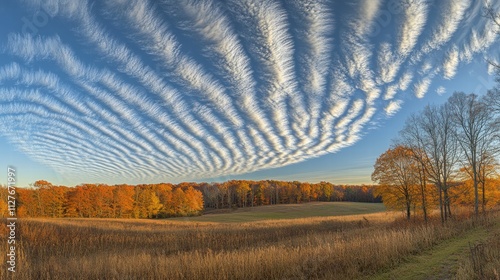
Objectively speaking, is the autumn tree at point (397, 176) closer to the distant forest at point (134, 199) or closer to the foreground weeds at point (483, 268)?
the distant forest at point (134, 199)

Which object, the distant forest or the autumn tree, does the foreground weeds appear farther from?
the distant forest

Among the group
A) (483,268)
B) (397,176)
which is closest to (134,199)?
(397,176)

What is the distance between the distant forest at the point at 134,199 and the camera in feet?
206

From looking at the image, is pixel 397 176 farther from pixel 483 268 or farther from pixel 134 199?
pixel 134 199

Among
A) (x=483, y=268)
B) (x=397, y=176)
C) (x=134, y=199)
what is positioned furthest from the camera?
(x=134, y=199)

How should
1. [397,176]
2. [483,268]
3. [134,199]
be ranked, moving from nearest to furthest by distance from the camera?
[483,268], [397,176], [134,199]

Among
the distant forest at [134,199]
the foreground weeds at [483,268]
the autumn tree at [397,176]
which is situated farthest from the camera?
the distant forest at [134,199]

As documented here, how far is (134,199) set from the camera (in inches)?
3179

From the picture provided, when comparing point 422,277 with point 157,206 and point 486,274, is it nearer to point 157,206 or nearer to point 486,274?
point 486,274

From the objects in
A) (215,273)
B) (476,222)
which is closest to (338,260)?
(215,273)

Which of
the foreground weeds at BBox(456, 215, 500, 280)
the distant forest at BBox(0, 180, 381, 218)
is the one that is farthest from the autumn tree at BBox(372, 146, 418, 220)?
the foreground weeds at BBox(456, 215, 500, 280)

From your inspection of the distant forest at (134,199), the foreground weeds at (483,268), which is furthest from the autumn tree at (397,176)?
the foreground weeds at (483,268)

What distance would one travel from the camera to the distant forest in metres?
62.8

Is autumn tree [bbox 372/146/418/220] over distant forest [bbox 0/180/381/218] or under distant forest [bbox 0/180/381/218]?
over
